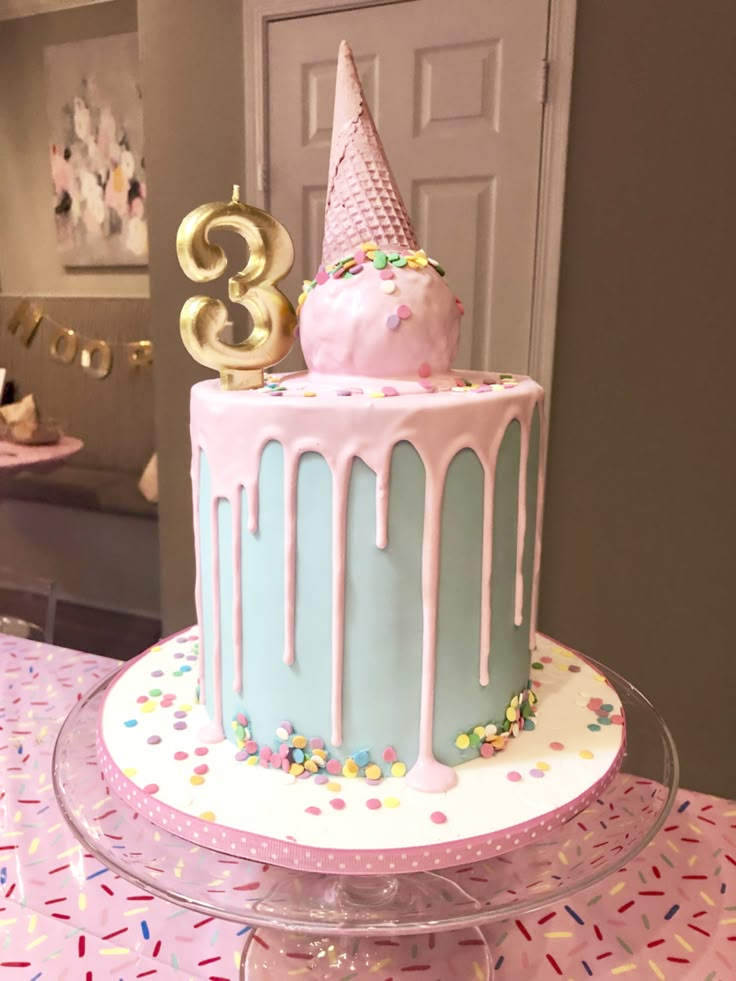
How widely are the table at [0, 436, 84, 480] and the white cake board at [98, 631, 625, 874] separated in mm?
2471

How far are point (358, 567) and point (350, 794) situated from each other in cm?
25

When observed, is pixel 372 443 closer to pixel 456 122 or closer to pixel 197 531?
pixel 197 531

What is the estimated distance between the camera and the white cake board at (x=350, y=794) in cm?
75

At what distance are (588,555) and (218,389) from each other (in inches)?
67.4

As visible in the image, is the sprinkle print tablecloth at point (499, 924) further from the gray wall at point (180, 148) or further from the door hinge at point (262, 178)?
the door hinge at point (262, 178)

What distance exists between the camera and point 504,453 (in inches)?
35.5

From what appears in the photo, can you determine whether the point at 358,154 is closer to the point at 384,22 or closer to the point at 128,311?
the point at 384,22

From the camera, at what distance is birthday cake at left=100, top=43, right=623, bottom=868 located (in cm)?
83

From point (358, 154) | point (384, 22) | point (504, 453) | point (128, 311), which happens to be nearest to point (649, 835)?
point (504, 453)

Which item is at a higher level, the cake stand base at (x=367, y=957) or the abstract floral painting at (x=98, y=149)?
the abstract floral painting at (x=98, y=149)

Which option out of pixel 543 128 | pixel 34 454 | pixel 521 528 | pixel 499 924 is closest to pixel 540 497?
pixel 521 528

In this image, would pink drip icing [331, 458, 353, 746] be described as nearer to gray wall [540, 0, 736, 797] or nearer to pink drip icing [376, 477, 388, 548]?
pink drip icing [376, 477, 388, 548]

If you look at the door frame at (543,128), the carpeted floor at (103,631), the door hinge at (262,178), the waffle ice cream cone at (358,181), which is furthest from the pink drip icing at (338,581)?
the carpeted floor at (103,631)

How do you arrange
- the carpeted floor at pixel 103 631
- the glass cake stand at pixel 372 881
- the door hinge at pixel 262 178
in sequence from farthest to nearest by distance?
the carpeted floor at pixel 103 631 → the door hinge at pixel 262 178 → the glass cake stand at pixel 372 881
